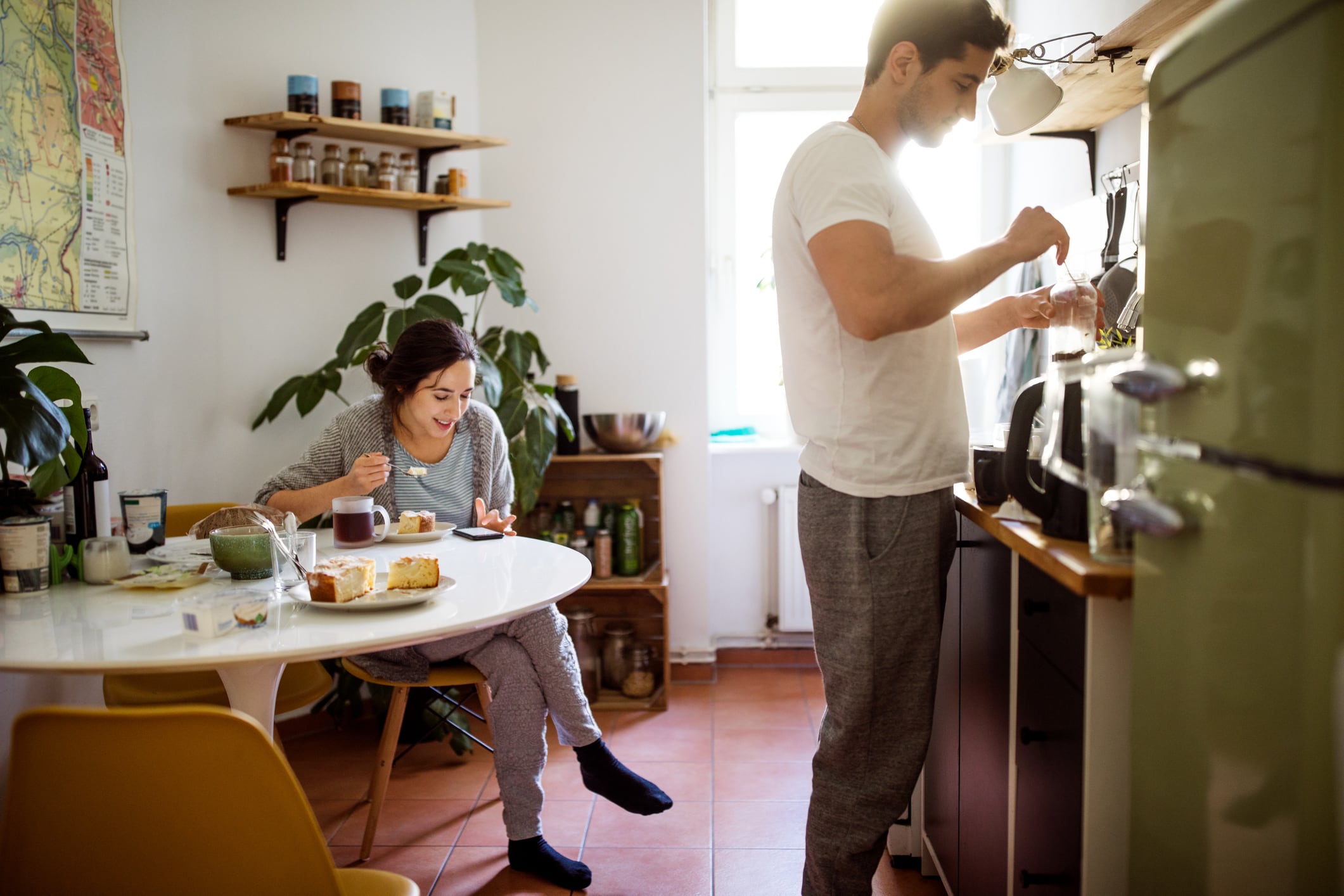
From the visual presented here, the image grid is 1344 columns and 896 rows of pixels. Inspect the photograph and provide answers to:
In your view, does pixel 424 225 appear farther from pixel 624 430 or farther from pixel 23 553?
pixel 23 553

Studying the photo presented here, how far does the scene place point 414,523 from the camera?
6.79 feet

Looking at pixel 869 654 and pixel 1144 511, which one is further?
pixel 869 654

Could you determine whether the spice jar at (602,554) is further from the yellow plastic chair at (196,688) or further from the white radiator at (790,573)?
the yellow plastic chair at (196,688)

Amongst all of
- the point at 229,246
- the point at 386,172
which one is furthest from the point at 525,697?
the point at 386,172

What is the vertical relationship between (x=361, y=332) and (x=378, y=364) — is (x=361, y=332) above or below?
above

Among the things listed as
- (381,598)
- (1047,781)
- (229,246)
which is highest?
(229,246)

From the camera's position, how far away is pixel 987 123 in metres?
3.40

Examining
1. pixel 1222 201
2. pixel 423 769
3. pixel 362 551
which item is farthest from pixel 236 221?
pixel 1222 201

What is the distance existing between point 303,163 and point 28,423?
1.59 meters

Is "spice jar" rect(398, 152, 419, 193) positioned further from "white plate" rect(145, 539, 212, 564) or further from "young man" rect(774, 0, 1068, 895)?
"young man" rect(774, 0, 1068, 895)

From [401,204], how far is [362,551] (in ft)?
5.31

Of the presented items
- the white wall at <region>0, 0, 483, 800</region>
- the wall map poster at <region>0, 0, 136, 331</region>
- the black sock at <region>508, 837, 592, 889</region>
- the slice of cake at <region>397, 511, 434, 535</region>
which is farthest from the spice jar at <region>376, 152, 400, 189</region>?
the black sock at <region>508, 837, 592, 889</region>

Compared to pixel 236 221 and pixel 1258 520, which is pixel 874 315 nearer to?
pixel 1258 520

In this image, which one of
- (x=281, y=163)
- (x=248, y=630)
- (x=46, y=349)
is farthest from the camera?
(x=281, y=163)
